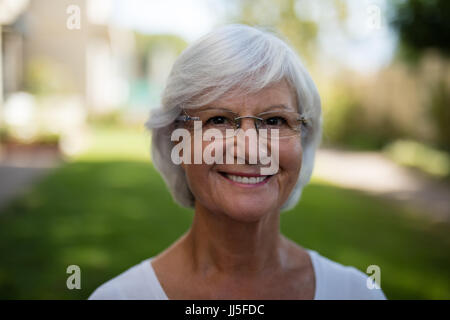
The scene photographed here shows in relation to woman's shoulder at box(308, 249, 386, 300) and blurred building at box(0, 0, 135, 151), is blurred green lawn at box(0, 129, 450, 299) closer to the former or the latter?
woman's shoulder at box(308, 249, 386, 300)

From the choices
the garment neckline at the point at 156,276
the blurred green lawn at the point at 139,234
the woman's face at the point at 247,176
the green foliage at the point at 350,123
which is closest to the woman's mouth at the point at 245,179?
the woman's face at the point at 247,176

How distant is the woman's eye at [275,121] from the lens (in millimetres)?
1685

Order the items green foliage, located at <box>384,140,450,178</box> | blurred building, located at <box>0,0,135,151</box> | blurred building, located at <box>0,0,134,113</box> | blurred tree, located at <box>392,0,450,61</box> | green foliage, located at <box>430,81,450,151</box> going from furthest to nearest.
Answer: blurred building, located at <box>0,0,134,113</box>
blurred tree, located at <box>392,0,450,61</box>
blurred building, located at <box>0,0,135,151</box>
green foliage, located at <box>384,140,450,178</box>
green foliage, located at <box>430,81,450,151</box>

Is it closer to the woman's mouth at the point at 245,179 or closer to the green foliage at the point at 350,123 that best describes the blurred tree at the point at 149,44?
the green foliage at the point at 350,123

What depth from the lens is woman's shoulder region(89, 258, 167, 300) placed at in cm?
179

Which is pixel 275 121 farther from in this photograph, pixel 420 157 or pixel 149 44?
pixel 149 44

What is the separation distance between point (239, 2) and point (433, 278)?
900 cm

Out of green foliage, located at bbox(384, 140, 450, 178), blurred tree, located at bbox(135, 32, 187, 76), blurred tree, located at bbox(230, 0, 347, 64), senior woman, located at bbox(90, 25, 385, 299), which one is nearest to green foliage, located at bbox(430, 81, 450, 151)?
green foliage, located at bbox(384, 140, 450, 178)

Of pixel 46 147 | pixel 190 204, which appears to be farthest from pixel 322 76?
pixel 190 204

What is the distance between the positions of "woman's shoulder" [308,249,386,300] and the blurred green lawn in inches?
99.0

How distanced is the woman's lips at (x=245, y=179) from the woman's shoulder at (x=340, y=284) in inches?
21.7

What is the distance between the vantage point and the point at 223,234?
6.04ft

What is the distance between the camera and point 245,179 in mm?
1638

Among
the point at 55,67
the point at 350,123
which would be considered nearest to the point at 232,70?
the point at 350,123
